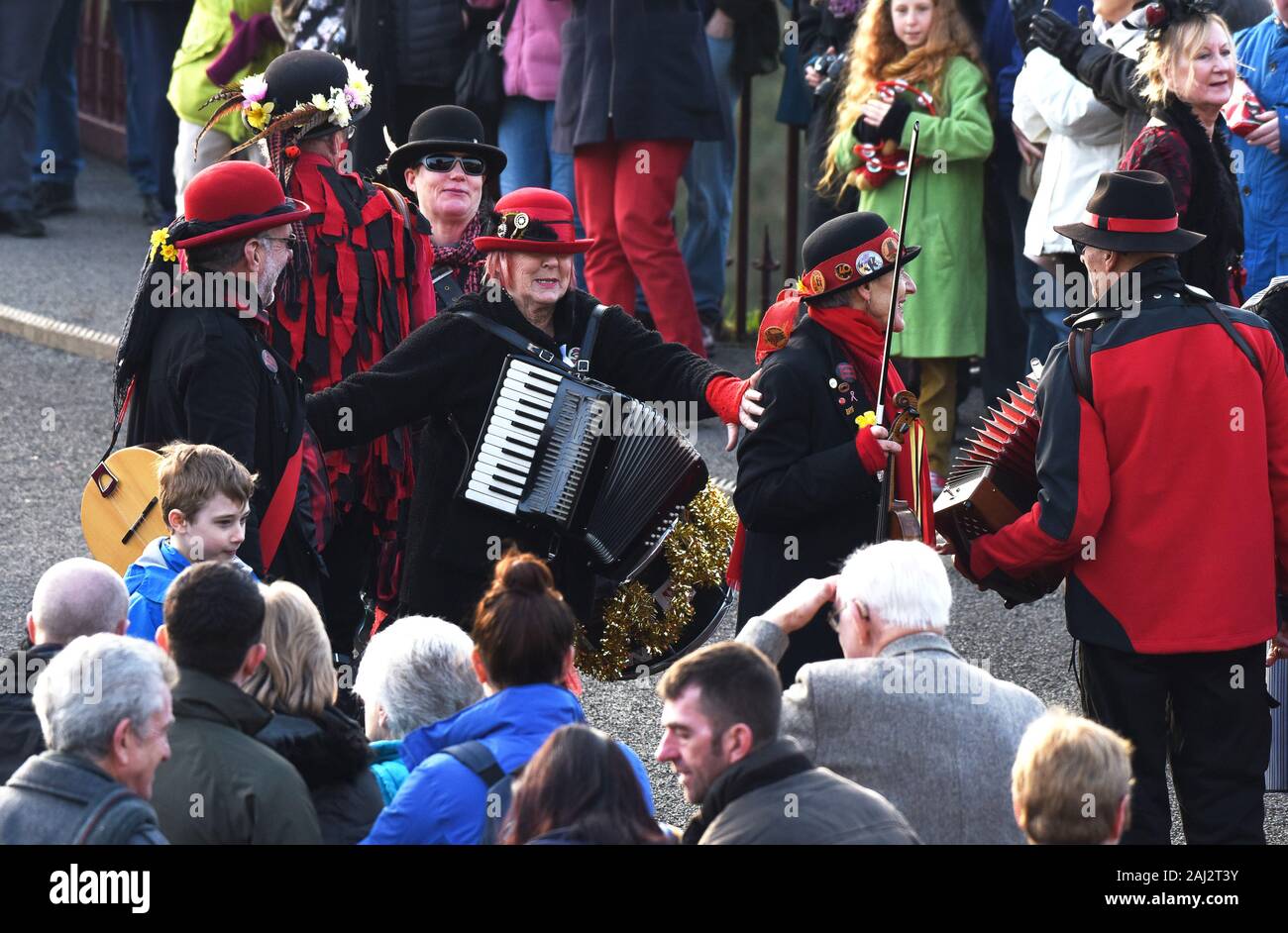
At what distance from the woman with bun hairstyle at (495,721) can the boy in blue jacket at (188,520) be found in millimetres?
996

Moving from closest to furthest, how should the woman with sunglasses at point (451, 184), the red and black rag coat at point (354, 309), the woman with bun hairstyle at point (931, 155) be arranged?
the red and black rag coat at point (354, 309) → the woman with sunglasses at point (451, 184) → the woman with bun hairstyle at point (931, 155)

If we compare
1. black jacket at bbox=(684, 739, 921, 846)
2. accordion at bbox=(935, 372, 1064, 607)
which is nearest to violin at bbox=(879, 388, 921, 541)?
accordion at bbox=(935, 372, 1064, 607)

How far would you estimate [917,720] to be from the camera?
473cm

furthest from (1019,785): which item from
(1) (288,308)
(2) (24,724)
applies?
(1) (288,308)

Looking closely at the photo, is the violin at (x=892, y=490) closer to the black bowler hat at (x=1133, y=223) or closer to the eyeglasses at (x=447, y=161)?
the black bowler hat at (x=1133, y=223)

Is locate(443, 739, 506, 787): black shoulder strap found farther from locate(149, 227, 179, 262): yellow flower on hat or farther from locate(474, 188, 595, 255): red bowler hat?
locate(474, 188, 595, 255): red bowler hat

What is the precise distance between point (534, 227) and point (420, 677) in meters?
2.06

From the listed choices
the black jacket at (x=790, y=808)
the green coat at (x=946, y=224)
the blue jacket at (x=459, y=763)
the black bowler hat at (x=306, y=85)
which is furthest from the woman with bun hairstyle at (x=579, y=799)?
the green coat at (x=946, y=224)

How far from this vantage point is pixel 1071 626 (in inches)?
231

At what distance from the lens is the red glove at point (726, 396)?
6387mm

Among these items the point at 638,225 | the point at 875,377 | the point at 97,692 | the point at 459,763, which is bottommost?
the point at 459,763

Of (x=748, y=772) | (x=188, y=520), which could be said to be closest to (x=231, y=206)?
(x=188, y=520)

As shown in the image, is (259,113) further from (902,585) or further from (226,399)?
(902,585)

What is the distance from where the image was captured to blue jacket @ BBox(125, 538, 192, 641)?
5469 mm
